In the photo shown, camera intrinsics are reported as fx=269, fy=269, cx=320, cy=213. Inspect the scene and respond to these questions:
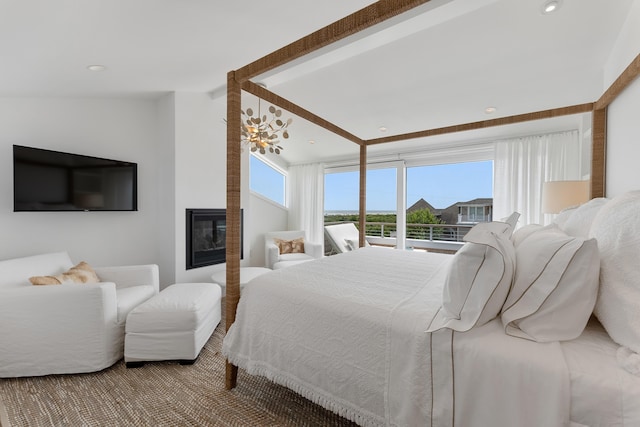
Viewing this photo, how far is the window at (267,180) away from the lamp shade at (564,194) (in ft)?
14.5

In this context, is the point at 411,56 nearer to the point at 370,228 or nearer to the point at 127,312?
the point at 127,312

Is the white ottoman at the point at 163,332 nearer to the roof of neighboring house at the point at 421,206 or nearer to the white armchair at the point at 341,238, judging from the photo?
the white armchair at the point at 341,238

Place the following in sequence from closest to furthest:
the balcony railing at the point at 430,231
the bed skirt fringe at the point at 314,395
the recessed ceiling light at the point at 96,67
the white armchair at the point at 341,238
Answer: the bed skirt fringe at the point at 314,395
the recessed ceiling light at the point at 96,67
the balcony railing at the point at 430,231
the white armchair at the point at 341,238

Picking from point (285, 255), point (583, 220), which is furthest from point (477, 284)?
Answer: point (285, 255)

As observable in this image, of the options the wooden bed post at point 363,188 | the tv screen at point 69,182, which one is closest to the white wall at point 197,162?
the tv screen at point 69,182

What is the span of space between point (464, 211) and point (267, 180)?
394 centimetres

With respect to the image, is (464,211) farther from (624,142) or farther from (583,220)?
(583,220)

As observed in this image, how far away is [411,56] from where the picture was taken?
257 centimetres

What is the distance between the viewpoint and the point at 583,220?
1292 mm

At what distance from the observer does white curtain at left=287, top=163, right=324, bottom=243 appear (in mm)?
5867

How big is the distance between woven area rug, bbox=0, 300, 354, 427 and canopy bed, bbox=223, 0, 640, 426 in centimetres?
25

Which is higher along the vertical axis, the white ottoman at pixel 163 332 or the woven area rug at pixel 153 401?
the white ottoman at pixel 163 332

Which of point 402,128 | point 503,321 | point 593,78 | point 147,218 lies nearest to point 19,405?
point 147,218

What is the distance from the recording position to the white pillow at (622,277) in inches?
29.9
